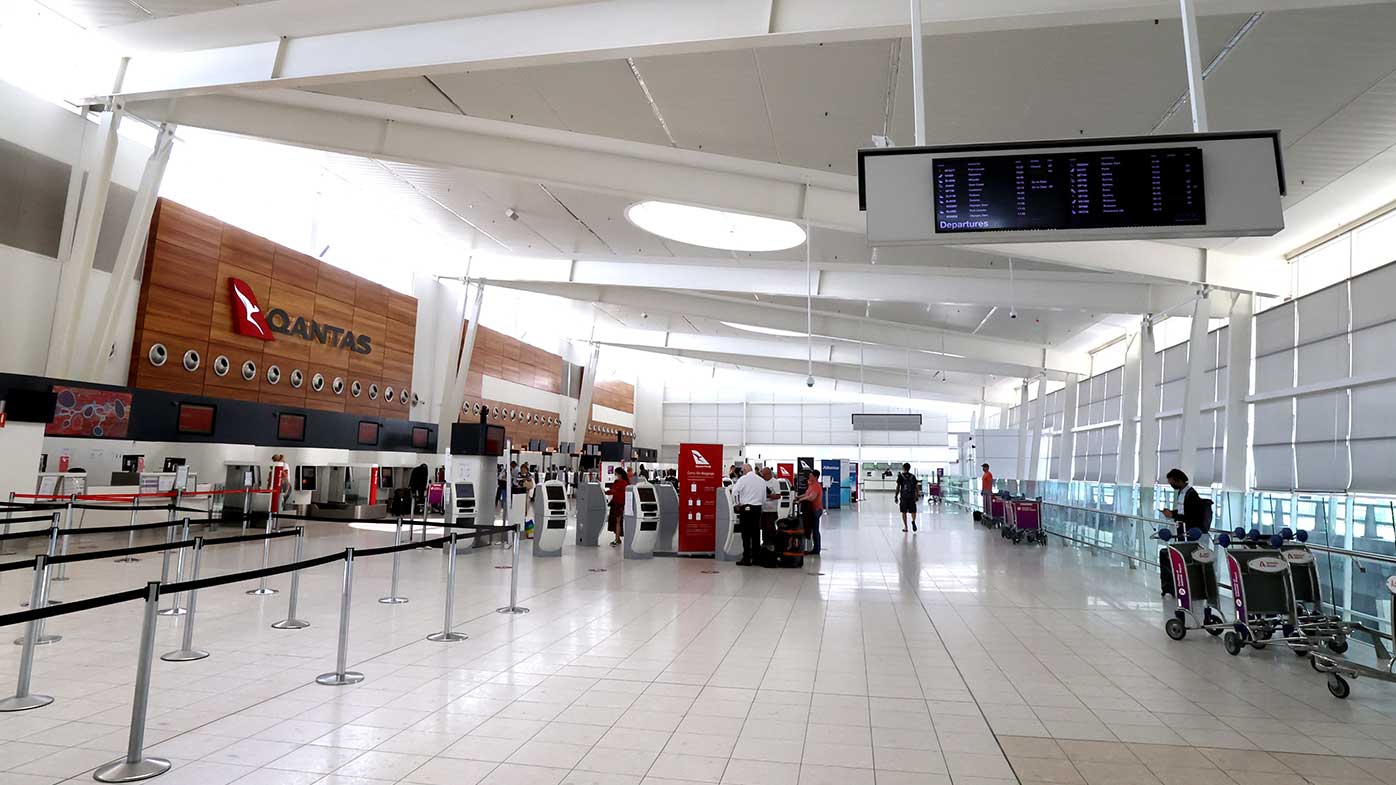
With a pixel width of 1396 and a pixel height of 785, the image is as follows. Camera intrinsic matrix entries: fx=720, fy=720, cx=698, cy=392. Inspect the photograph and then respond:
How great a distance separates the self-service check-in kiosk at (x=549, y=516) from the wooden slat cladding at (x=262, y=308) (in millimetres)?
7803

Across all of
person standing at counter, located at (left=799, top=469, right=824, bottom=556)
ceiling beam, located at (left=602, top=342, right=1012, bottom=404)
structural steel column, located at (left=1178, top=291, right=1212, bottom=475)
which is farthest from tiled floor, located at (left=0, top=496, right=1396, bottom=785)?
ceiling beam, located at (left=602, top=342, right=1012, bottom=404)

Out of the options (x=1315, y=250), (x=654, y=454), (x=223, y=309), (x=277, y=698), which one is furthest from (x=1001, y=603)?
(x=654, y=454)

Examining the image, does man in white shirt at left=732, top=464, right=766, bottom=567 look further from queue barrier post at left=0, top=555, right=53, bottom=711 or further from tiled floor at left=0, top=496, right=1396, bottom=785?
queue barrier post at left=0, top=555, right=53, bottom=711

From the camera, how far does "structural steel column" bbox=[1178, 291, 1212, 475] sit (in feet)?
42.9

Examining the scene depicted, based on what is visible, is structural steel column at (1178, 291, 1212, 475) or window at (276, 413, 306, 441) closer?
structural steel column at (1178, 291, 1212, 475)

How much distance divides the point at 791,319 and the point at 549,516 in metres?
10.3

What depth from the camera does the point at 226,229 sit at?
14.8 metres

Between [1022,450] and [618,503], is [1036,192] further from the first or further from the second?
[1022,450]

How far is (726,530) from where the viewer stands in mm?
12297

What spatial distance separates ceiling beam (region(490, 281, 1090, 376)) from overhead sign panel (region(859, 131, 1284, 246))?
14317 millimetres

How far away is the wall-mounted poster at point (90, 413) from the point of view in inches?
441

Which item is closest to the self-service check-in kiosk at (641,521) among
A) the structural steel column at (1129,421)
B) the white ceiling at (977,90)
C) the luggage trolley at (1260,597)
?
the white ceiling at (977,90)

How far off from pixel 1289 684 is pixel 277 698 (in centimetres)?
705

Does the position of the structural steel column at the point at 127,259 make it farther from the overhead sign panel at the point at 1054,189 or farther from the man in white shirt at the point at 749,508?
the overhead sign panel at the point at 1054,189
